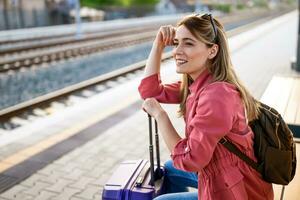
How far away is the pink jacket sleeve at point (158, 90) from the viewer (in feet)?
8.66

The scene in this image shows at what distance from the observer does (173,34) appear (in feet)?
8.20

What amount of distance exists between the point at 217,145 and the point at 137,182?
75cm

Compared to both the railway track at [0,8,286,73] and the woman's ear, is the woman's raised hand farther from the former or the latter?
the railway track at [0,8,286,73]

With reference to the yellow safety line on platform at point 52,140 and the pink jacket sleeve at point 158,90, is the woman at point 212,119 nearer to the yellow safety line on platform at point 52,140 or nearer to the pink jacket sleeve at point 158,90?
the pink jacket sleeve at point 158,90

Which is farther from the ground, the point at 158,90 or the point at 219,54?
the point at 219,54

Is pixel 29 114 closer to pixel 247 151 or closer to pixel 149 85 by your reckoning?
pixel 149 85

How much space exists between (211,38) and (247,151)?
2.03 feet

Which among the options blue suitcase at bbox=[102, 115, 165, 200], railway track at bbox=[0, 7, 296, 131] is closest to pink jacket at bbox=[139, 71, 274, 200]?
blue suitcase at bbox=[102, 115, 165, 200]

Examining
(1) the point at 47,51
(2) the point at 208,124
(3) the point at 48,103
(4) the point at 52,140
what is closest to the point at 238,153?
(2) the point at 208,124

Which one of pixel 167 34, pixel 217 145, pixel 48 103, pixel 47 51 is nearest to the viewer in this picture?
pixel 217 145

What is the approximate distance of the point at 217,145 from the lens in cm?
204

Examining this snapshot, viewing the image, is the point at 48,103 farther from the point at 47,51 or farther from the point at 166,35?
the point at 47,51

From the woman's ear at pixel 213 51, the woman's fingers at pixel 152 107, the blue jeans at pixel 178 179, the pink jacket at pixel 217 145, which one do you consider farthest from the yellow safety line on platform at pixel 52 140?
the woman's ear at pixel 213 51

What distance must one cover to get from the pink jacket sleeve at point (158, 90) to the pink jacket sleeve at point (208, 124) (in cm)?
67
